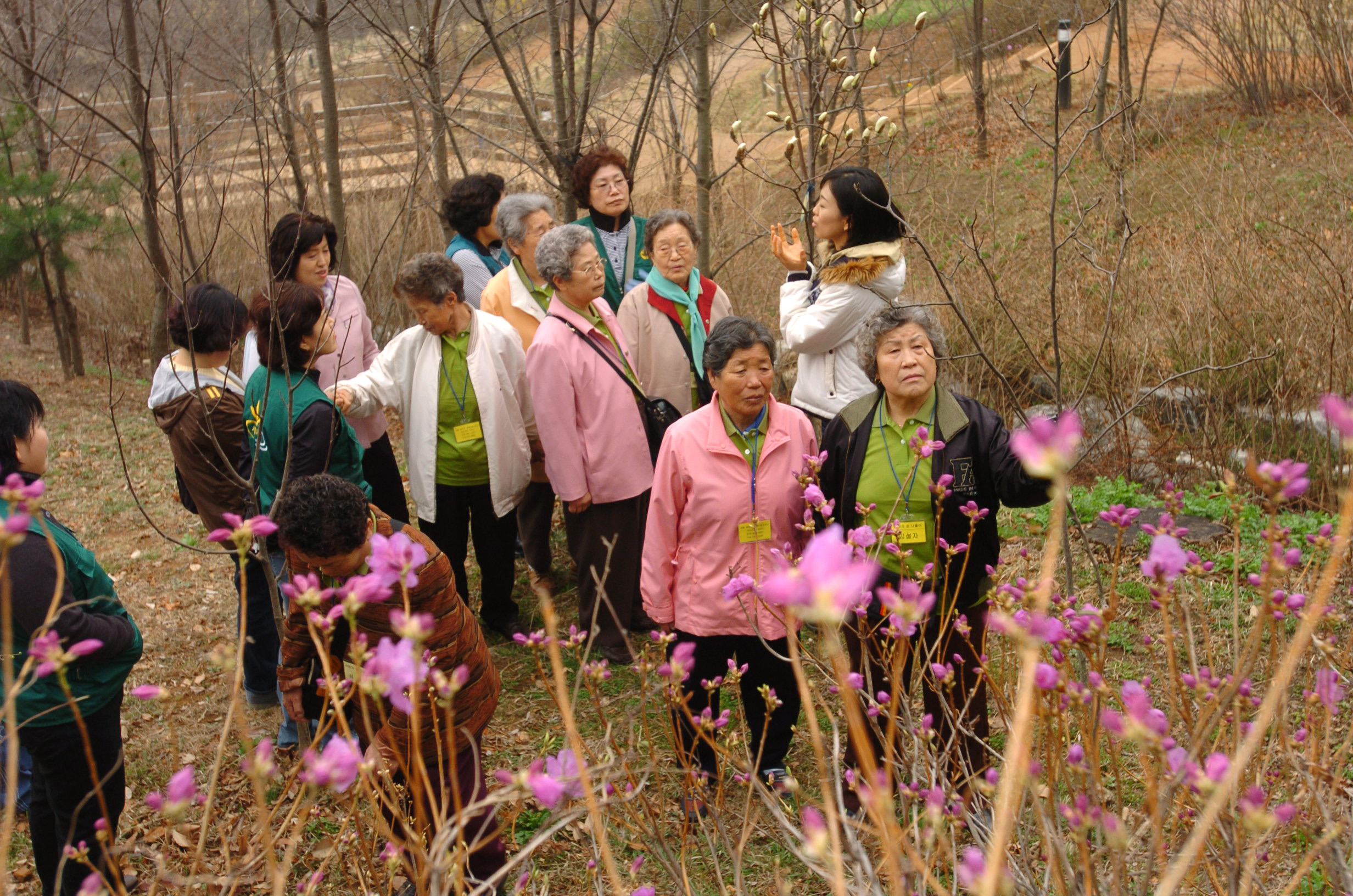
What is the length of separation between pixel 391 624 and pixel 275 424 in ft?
4.47

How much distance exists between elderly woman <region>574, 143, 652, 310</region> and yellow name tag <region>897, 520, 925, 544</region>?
7.61 feet

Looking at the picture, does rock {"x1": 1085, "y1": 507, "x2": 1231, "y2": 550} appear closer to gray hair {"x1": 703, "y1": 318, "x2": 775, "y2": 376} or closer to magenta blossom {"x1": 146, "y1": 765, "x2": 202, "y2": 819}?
gray hair {"x1": 703, "y1": 318, "x2": 775, "y2": 376}

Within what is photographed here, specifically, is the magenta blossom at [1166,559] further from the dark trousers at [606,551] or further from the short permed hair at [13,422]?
the dark trousers at [606,551]

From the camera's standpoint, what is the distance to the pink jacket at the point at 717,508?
3.11m

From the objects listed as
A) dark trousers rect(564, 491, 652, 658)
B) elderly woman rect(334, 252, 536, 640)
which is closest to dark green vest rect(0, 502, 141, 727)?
elderly woman rect(334, 252, 536, 640)

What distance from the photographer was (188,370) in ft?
11.9

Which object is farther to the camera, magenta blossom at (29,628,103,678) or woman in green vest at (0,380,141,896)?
woman in green vest at (0,380,141,896)

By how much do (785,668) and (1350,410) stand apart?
250cm

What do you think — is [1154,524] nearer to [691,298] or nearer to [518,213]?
[691,298]

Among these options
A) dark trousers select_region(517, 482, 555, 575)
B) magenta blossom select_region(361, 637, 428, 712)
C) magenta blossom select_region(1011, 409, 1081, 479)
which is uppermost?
magenta blossom select_region(1011, 409, 1081, 479)

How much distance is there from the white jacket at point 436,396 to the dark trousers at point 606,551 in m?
0.29

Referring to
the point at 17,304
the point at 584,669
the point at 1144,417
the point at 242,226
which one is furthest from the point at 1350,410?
the point at 17,304

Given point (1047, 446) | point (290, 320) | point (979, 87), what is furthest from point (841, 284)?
point (979, 87)

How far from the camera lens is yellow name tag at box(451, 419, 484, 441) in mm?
4203
